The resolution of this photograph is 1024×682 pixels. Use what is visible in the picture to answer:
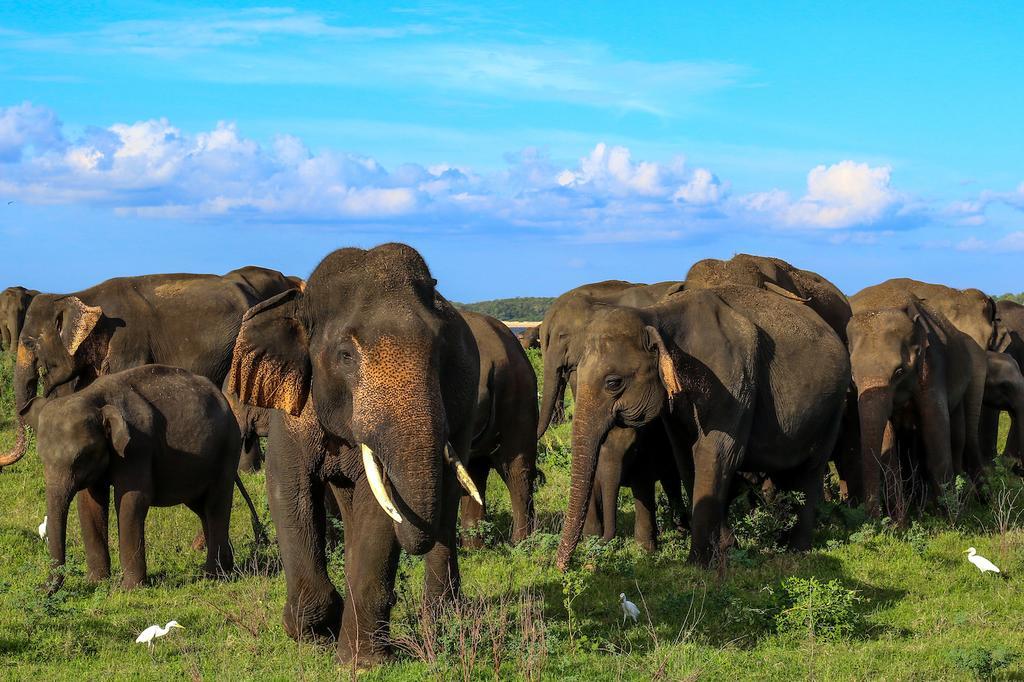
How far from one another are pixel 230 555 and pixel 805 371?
18.5 ft

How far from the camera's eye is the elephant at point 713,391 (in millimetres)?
10609

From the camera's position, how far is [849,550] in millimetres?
11758

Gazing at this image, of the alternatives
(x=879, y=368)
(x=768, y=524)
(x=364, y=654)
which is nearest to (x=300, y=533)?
(x=364, y=654)

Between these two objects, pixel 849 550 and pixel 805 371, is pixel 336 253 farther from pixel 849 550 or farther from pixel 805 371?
pixel 849 550

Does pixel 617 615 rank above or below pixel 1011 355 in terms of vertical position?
below

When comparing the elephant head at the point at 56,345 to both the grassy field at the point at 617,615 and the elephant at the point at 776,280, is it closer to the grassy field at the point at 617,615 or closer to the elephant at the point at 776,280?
the grassy field at the point at 617,615

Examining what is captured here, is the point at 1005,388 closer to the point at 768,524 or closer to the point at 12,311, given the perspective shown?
the point at 768,524

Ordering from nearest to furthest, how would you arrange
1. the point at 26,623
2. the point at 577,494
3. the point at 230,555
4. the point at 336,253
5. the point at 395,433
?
1. the point at 395,433
2. the point at 336,253
3. the point at 26,623
4. the point at 577,494
5. the point at 230,555

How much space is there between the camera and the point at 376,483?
21.7 feet

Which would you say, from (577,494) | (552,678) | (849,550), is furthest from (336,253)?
(849,550)

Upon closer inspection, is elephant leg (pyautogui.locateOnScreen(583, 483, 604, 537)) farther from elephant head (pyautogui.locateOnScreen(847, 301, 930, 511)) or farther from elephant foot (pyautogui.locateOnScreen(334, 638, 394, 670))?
elephant foot (pyautogui.locateOnScreen(334, 638, 394, 670))

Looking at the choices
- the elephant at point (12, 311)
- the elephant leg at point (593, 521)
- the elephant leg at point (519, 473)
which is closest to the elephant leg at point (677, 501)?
the elephant leg at point (593, 521)

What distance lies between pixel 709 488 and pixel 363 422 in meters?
4.80

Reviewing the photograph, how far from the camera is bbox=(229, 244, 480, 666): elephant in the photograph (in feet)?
21.9
